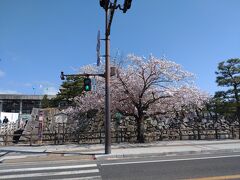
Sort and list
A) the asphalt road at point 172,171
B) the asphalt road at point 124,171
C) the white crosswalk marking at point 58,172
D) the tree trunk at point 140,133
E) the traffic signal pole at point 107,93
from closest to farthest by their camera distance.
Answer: the asphalt road at point 172,171, the asphalt road at point 124,171, the white crosswalk marking at point 58,172, the traffic signal pole at point 107,93, the tree trunk at point 140,133

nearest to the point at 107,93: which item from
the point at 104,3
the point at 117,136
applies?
the point at 104,3

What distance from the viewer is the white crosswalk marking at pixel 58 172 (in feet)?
29.6

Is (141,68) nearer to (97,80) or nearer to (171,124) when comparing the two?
(97,80)

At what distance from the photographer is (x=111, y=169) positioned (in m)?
9.99

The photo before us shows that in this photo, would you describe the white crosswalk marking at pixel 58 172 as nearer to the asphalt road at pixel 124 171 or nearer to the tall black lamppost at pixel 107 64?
the asphalt road at pixel 124 171

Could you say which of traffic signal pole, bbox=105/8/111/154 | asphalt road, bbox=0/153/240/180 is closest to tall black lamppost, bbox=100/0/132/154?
traffic signal pole, bbox=105/8/111/154

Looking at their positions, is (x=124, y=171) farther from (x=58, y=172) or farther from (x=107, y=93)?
(x=107, y=93)

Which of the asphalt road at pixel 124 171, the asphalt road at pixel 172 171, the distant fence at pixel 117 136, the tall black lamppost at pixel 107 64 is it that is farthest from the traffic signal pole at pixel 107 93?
the distant fence at pixel 117 136

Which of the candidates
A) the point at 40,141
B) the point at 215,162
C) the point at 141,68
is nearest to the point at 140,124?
the point at 141,68

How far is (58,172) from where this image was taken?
9844 mm

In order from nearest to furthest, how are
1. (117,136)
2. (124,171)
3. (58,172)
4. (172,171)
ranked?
(172,171), (124,171), (58,172), (117,136)

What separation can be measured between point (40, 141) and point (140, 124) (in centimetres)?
739

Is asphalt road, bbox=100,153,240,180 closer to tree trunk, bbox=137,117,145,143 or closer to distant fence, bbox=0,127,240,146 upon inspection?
tree trunk, bbox=137,117,145,143

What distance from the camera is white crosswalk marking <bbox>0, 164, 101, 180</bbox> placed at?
9031 millimetres
